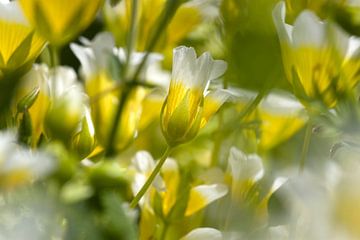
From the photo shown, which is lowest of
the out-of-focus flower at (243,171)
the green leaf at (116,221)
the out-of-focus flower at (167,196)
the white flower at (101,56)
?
the out-of-focus flower at (167,196)

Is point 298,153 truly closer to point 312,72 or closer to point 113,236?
point 312,72

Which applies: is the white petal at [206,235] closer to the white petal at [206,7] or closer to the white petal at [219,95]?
the white petal at [219,95]

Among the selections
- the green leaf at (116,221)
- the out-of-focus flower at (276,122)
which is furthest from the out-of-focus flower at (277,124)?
the green leaf at (116,221)

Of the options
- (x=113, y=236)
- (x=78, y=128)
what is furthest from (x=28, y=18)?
(x=113, y=236)

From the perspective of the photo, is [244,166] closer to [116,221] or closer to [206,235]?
[206,235]

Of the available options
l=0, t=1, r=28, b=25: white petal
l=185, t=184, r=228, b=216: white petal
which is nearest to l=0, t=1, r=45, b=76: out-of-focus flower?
l=0, t=1, r=28, b=25: white petal

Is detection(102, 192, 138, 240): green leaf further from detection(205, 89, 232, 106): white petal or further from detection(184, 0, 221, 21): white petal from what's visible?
detection(184, 0, 221, 21): white petal

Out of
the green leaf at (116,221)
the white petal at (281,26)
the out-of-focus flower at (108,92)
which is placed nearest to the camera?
the green leaf at (116,221)
